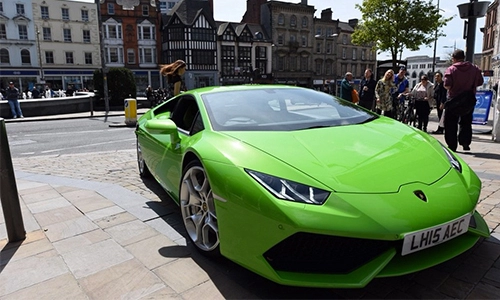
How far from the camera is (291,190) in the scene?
1.99 metres

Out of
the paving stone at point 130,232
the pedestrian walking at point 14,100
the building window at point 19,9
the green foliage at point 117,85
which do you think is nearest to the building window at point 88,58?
the building window at point 19,9

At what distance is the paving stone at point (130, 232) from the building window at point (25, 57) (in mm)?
48867

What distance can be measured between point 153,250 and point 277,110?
1.54 m

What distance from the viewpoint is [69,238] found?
3.19 meters

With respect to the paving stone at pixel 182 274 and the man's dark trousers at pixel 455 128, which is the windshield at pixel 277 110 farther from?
the man's dark trousers at pixel 455 128

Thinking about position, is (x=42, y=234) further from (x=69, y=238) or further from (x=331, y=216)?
(x=331, y=216)

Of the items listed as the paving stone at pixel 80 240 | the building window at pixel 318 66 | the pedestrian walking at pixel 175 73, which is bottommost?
the paving stone at pixel 80 240

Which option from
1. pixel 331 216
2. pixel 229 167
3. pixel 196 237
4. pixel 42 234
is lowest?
pixel 42 234

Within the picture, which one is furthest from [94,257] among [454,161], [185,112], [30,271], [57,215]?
[454,161]

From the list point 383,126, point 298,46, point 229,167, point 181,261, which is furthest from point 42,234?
point 298,46

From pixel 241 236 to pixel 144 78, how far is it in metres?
49.2

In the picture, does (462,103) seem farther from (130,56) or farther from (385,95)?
(130,56)

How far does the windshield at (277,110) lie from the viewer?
113 inches

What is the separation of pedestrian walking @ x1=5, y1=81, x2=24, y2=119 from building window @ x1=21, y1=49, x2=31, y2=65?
30.6 metres
